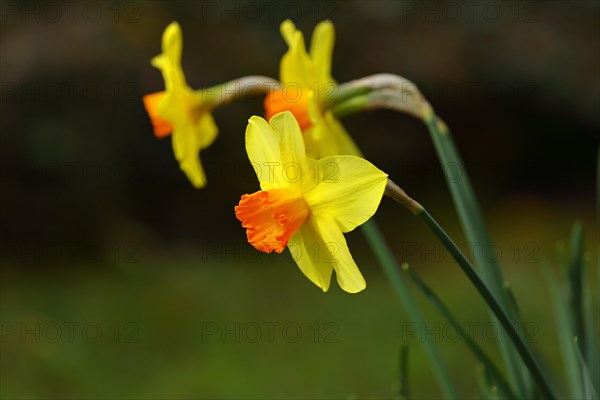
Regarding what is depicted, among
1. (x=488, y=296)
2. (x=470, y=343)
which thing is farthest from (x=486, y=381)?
(x=488, y=296)

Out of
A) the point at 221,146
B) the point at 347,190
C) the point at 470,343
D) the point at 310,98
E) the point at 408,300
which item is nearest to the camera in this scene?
the point at 347,190

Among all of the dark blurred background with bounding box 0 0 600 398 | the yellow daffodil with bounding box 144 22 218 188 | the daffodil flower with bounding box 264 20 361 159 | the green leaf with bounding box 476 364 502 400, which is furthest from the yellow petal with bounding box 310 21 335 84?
the dark blurred background with bounding box 0 0 600 398

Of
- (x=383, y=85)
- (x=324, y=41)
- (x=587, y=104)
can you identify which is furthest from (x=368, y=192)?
(x=587, y=104)

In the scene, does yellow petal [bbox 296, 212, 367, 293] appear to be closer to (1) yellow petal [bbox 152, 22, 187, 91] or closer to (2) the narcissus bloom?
(2) the narcissus bloom

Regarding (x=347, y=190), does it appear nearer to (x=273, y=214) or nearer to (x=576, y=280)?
(x=273, y=214)

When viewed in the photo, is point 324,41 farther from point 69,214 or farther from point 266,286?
point 69,214

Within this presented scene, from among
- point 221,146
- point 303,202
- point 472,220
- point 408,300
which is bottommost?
point 221,146

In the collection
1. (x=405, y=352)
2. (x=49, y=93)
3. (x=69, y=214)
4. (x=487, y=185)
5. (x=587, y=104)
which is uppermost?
(x=49, y=93)
